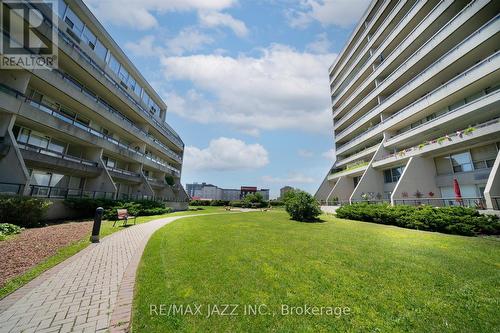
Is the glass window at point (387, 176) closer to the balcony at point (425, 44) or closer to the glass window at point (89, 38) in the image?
the balcony at point (425, 44)

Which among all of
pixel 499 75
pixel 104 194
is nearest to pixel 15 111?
pixel 104 194

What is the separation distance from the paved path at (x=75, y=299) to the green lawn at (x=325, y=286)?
401 mm

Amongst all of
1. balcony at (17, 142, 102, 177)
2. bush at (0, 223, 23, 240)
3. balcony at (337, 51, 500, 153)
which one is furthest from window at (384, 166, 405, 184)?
balcony at (17, 142, 102, 177)

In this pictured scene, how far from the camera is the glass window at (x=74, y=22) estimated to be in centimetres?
1969

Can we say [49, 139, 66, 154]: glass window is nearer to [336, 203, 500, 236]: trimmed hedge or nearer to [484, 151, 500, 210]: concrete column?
[336, 203, 500, 236]: trimmed hedge

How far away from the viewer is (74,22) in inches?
807

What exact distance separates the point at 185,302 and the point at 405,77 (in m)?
30.6

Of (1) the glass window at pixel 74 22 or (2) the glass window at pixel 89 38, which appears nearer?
(1) the glass window at pixel 74 22

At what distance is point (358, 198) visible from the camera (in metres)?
25.2

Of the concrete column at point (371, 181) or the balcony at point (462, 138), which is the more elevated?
the balcony at point (462, 138)

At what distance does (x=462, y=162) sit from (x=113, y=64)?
40.5m

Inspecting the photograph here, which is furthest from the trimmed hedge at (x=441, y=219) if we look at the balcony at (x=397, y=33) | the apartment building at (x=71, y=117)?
the apartment building at (x=71, y=117)

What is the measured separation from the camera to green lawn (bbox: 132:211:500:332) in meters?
3.32

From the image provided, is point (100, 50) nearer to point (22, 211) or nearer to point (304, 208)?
point (22, 211)
